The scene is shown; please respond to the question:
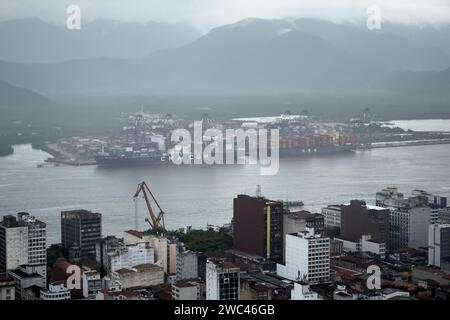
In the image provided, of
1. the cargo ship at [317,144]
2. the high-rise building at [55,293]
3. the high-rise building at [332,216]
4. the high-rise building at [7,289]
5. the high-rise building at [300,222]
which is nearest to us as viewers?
the high-rise building at [7,289]

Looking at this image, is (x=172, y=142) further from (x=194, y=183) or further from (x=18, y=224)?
(x=18, y=224)

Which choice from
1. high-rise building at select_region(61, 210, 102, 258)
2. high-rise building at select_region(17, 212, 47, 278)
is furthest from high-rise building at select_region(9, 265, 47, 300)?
high-rise building at select_region(61, 210, 102, 258)

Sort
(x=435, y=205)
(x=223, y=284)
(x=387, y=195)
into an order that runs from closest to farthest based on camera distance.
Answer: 1. (x=223, y=284)
2. (x=435, y=205)
3. (x=387, y=195)

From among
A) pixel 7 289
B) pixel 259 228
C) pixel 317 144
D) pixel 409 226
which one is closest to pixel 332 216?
pixel 409 226

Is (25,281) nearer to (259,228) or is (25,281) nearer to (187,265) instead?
(187,265)

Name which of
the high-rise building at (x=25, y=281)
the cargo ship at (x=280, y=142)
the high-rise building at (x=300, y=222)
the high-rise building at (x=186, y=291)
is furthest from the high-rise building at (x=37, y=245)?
the cargo ship at (x=280, y=142)

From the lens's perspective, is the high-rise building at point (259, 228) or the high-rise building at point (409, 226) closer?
the high-rise building at point (259, 228)

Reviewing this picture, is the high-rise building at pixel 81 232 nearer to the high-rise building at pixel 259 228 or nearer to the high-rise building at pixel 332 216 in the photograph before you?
the high-rise building at pixel 259 228
